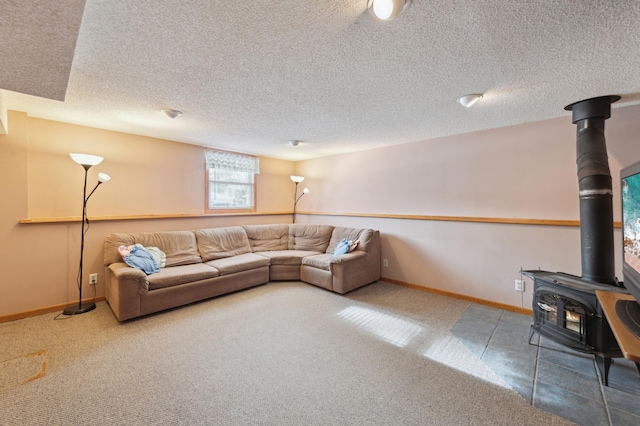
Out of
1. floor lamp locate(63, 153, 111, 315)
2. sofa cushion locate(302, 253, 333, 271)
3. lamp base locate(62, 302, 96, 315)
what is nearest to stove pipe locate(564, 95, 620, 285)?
sofa cushion locate(302, 253, 333, 271)

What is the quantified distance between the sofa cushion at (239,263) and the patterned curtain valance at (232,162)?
1.66 m

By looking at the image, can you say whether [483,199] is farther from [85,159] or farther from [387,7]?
[85,159]

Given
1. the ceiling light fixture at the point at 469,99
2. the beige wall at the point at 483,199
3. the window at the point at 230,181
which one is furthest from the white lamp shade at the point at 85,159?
the ceiling light fixture at the point at 469,99

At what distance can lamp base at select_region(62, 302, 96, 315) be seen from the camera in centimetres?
286

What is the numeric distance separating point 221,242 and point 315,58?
3.24 metres

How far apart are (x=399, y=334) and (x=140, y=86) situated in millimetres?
3219

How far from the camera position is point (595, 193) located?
6.98 feet

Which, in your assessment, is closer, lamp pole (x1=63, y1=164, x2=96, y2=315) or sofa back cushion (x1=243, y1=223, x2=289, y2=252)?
lamp pole (x1=63, y1=164, x2=96, y2=315)

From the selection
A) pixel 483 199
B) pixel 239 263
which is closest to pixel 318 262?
pixel 239 263

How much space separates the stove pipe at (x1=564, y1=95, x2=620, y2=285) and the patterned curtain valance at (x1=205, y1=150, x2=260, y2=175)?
15.0 feet

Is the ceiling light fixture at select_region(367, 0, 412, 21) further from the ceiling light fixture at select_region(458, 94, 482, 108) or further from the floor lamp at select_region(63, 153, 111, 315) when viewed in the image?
the floor lamp at select_region(63, 153, 111, 315)

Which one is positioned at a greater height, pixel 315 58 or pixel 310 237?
pixel 315 58

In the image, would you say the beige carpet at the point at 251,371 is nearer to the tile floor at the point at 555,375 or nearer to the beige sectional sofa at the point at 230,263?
the tile floor at the point at 555,375

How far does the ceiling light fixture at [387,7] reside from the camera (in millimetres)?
1162
